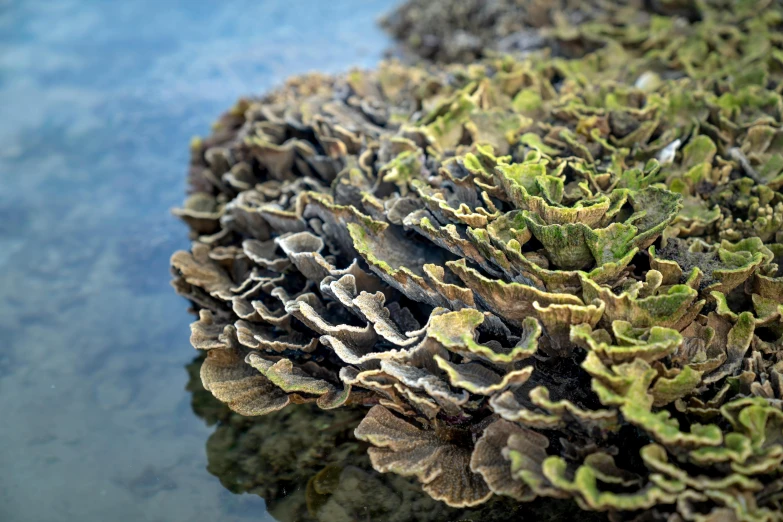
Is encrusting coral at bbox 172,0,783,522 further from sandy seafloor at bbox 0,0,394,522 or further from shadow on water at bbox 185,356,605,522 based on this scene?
sandy seafloor at bbox 0,0,394,522

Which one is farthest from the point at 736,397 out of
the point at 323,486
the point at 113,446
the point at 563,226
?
the point at 113,446

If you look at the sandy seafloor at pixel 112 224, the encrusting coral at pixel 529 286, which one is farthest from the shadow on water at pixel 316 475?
the encrusting coral at pixel 529 286

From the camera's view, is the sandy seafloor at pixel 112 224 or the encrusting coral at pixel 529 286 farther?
the sandy seafloor at pixel 112 224

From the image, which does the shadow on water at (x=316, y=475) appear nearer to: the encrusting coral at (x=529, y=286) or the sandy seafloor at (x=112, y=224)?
the sandy seafloor at (x=112, y=224)

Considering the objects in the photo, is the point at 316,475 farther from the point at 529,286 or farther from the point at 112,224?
the point at 112,224

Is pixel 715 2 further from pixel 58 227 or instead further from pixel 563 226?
pixel 58 227

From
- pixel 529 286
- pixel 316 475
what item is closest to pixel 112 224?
pixel 316 475
